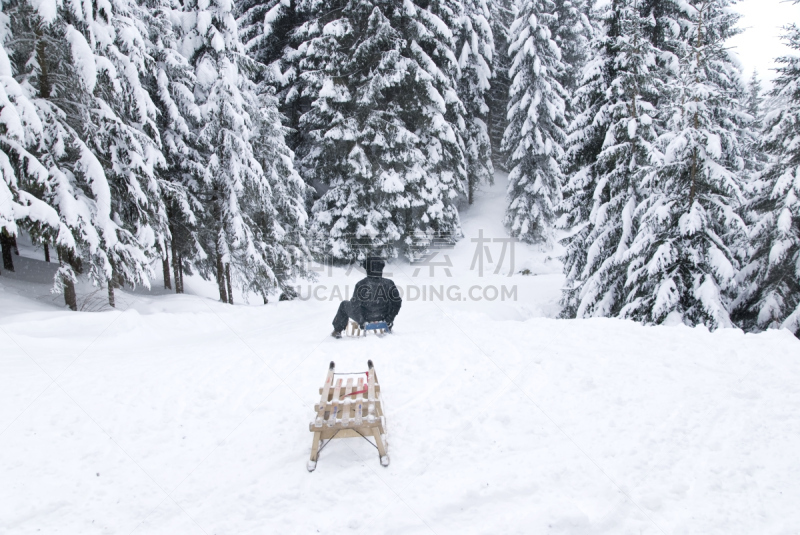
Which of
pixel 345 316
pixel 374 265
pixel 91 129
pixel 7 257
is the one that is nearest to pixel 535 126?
pixel 374 265

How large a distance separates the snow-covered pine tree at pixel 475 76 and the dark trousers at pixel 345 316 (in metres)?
17.2

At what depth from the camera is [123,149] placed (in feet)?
29.6

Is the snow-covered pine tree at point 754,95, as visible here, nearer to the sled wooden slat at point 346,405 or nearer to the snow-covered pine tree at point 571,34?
the snow-covered pine tree at point 571,34

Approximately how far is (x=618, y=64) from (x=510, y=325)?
306 inches

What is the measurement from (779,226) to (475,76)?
1759cm

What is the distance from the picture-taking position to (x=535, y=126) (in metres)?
20.5

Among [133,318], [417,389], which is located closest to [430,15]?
[133,318]

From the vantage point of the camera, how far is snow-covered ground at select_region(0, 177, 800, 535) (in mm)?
2988

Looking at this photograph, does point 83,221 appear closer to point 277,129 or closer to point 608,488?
point 277,129

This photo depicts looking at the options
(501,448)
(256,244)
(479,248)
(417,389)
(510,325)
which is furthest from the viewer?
(479,248)

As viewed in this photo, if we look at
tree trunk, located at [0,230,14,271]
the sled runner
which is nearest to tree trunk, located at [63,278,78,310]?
tree trunk, located at [0,230,14,271]

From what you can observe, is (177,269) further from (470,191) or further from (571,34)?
(571,34)

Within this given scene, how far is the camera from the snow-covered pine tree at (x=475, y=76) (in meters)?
21.8

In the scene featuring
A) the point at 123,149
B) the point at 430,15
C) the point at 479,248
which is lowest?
the point at 479,248
